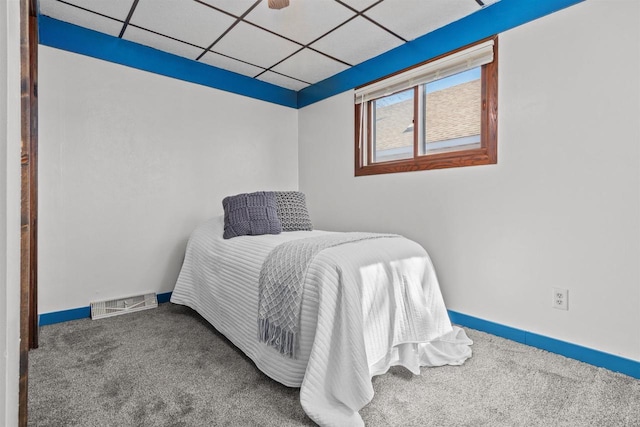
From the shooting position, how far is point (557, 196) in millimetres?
1972

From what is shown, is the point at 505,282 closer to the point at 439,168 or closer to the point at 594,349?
the point at 594,349

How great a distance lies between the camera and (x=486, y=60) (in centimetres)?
228

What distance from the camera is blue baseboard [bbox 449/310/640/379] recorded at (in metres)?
1.74

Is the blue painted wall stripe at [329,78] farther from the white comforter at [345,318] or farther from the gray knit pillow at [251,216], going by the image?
the white comforter at [345,318]

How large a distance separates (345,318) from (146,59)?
283cm

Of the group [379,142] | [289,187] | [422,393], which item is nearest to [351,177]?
[379,142]

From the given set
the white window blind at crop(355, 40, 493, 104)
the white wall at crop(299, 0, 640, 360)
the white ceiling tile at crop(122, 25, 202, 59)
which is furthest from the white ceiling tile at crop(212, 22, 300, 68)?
the white wall at crop(299, 0, 640, 360)

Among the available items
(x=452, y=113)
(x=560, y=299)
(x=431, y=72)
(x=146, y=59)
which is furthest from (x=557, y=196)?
(x=146, y=59)

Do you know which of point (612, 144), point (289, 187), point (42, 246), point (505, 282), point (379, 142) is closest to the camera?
point (612, 144)

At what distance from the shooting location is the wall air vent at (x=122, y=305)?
2578mm

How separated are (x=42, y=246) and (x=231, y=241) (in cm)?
144

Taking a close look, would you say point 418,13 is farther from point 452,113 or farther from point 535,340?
point 535,340

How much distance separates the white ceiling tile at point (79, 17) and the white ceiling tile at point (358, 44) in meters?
1.58

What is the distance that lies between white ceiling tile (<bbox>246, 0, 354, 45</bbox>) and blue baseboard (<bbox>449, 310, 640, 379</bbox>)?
2.37m
